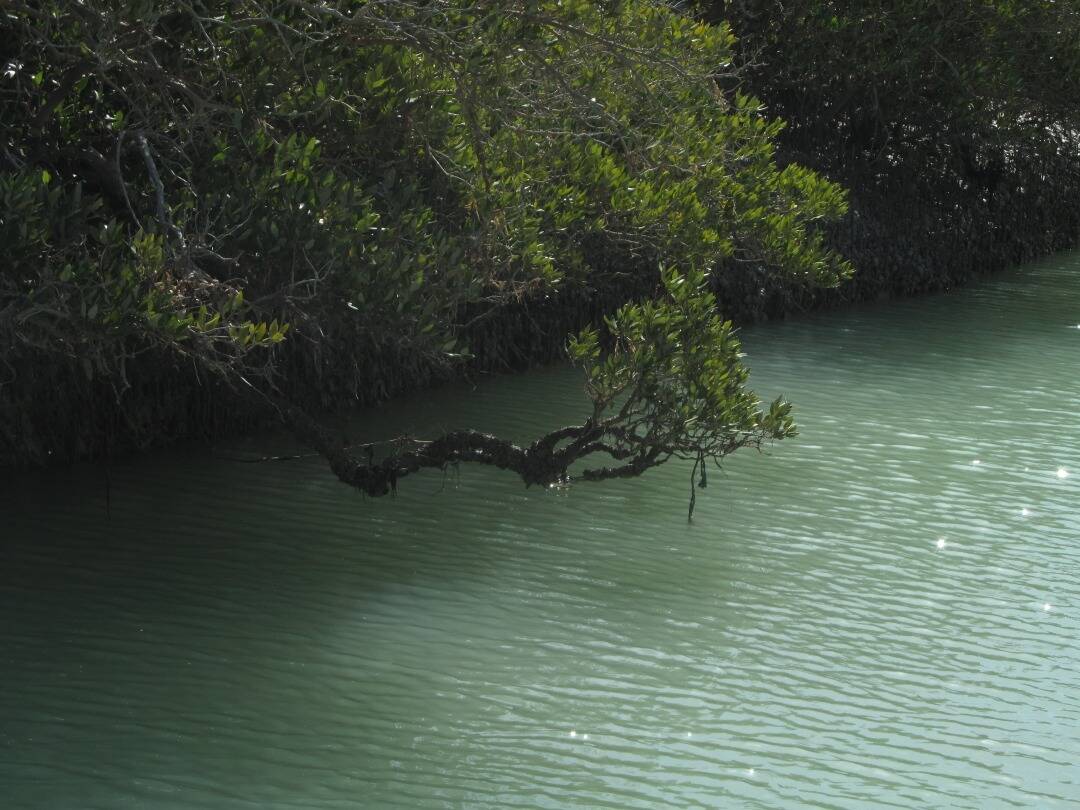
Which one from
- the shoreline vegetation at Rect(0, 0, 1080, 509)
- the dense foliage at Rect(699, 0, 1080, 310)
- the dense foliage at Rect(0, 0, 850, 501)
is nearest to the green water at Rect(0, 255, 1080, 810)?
the shoreline vegetation at Rect(0, 0, 1080, 509)

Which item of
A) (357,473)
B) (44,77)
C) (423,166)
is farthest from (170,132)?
(357,473)

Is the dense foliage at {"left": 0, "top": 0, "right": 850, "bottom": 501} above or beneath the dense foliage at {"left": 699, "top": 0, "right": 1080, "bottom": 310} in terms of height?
beneath

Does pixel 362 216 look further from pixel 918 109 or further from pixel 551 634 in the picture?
pixel 918 109

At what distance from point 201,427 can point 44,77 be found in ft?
9.75

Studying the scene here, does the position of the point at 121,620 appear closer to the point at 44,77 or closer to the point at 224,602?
the point at 224,602

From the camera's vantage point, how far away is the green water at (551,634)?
5930mm

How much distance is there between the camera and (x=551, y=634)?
7355mm

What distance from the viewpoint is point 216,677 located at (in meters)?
6.66

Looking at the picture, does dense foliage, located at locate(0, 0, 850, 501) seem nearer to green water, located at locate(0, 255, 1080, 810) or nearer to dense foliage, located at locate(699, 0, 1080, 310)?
green water, located at locate(0, 255, 1080, 810)

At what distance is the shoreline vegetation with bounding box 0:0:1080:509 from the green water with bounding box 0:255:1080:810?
0.53 metres

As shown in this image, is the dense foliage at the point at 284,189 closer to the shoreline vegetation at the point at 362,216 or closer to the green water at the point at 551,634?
the shoreline vegetation at the point at 362,216

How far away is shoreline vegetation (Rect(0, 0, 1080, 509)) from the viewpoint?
24.2 ft

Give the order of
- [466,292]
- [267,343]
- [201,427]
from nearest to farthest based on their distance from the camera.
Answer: [267,343], [466,292], [201,427]

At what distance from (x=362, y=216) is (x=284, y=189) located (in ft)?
1.71
